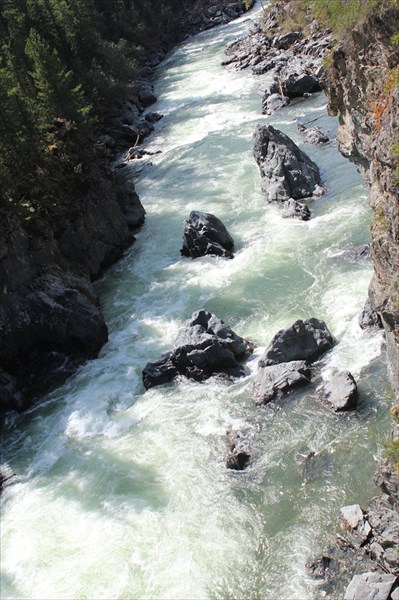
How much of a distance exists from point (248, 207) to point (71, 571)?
1888 centimetres

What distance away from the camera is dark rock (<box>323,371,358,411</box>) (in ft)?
45.8

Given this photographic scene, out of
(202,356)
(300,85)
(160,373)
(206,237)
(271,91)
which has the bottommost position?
(160,373)

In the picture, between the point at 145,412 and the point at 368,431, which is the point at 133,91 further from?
the point at 368,431

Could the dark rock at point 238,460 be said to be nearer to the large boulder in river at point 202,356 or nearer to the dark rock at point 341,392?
the dark rock at point 341,392

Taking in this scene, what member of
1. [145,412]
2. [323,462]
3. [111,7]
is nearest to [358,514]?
[323,462]

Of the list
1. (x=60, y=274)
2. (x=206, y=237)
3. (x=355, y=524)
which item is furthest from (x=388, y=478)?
(x=60, y=274)

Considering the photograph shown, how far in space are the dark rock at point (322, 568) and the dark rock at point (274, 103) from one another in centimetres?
3230

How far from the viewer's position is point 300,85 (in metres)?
38.9

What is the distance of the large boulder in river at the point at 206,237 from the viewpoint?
2411 cm

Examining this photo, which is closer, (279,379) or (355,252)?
(279,379)

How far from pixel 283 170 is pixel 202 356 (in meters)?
12.8

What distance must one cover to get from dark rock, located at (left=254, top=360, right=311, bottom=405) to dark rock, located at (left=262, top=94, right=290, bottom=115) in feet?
86.5

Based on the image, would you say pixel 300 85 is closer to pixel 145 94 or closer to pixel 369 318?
pixel 145 94

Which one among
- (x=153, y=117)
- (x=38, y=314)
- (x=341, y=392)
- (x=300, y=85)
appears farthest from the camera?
(x=153, y=117)
